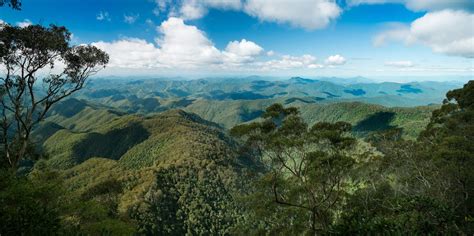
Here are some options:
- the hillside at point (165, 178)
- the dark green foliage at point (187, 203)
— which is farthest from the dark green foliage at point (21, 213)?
the dark green foliage at point (187, 203)

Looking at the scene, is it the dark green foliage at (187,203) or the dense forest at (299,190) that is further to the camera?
the dark green foliage at (187,203)

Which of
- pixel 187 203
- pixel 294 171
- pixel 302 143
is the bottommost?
pixel 187 203

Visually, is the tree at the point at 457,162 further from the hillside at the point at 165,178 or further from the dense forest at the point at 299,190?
the hillside at the point at 165,178

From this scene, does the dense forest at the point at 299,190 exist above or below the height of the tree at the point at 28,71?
below

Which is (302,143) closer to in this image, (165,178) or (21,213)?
(21,213)

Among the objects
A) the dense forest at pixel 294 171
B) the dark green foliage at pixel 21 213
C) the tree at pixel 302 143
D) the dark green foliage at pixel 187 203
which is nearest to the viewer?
the dark green foliage at pixel 21 213

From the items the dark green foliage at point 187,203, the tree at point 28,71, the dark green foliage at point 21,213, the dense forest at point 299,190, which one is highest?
the tree at point 28,71

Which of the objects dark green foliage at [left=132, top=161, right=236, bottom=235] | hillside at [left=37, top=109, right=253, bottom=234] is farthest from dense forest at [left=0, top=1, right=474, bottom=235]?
dark green foliage at [left=132, top=161, right=236, bottom=235]

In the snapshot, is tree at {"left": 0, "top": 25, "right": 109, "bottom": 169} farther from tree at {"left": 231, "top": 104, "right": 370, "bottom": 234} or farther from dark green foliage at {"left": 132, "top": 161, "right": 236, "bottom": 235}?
dark green foliage at {"left": 132, "top": 161, "right": 236, "bottom": 235}

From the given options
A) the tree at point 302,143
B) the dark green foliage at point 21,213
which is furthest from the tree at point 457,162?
the dark green foliage at point 21,213

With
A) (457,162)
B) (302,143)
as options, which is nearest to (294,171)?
(302,143)

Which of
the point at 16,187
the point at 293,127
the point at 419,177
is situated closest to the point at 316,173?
the point at 293,127

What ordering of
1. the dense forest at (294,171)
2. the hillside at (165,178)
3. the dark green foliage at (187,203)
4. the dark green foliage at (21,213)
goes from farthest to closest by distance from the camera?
the dark green foliage at (187,203) → the hillside at (165,178) → the dense forest at (294,171) → the dark green foliage at (21,213)
